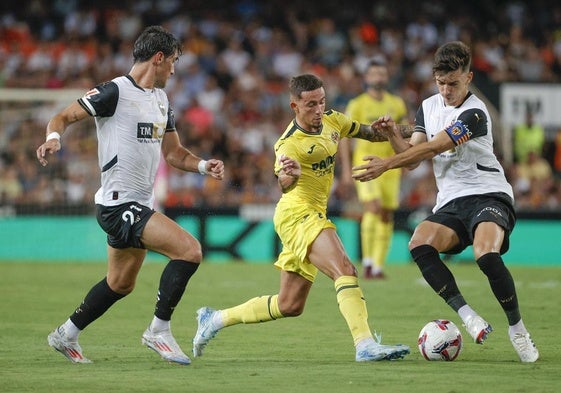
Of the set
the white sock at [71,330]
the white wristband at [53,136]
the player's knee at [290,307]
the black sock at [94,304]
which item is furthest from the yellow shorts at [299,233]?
the white wristband at [53,136]

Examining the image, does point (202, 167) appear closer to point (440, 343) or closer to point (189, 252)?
point (189, 252)

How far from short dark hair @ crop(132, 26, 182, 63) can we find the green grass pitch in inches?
83.6

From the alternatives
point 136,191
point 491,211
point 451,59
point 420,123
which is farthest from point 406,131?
point 136,191

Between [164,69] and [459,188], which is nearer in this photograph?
[164,69]

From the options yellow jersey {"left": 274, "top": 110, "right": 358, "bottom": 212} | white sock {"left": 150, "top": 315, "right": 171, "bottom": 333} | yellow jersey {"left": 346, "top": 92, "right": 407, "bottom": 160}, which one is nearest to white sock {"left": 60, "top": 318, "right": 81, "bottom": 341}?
white sock {"left": 150, "top": 315, "right": 171, "bottom": 333}

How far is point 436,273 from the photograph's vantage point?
791 cm

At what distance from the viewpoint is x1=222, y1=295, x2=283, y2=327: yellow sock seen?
8.08m

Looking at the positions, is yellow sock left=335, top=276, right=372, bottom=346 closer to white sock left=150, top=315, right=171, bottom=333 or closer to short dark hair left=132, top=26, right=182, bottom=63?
white sock left=150, top=315, right=171, bottom=333

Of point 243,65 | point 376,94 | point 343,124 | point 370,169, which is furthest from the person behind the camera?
point 243,65

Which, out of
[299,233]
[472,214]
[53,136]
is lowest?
[299,233]

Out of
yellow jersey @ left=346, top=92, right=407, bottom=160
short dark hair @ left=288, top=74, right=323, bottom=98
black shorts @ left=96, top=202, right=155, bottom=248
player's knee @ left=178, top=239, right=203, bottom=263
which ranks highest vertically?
yellow jersey @ left=346, top=92, right=407, bottom=160

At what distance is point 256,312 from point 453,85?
216 cm

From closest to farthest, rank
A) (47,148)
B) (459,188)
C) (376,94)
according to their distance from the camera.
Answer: (47,148) < (459,188) < (376,94)

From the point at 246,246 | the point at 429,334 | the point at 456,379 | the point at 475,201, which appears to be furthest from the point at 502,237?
the point at 246,246
